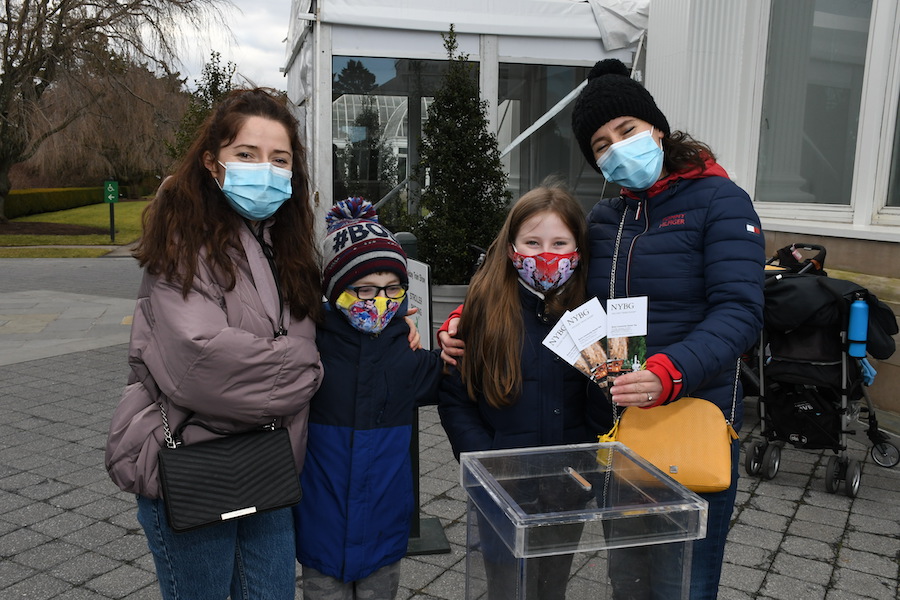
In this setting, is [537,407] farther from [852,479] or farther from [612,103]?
[852,479]

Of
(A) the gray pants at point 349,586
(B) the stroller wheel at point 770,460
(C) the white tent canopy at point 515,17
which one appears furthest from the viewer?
(C) the white tent canopy at point 515,17

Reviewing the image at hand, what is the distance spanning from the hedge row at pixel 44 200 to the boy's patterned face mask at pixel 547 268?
31.4m

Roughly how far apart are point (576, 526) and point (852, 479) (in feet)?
11.6

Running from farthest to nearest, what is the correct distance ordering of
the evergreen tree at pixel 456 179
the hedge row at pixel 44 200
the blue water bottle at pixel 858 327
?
the hedge row at pixel 44 200
the evergreen tree at pixel 456 179
the blue water bottle at pixel 858 327

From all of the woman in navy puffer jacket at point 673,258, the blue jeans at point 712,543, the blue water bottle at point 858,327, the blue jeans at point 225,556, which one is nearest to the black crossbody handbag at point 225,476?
the blue jeans at point 225,556

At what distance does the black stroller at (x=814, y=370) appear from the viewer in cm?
428

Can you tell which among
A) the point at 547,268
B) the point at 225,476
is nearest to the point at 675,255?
the point at 547,268

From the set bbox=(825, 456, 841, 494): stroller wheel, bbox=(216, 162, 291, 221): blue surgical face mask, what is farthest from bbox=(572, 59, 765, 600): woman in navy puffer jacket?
bbox=(825, 456, 841, 494): stroller wheel

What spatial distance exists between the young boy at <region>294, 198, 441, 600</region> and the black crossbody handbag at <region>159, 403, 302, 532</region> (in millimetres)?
192

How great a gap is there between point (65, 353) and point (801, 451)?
737cm

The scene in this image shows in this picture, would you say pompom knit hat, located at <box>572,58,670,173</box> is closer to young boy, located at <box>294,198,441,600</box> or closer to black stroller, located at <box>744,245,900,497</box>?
young boy, located at <box>294,198,441,600</box>

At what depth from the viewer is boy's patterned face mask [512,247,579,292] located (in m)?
2.12

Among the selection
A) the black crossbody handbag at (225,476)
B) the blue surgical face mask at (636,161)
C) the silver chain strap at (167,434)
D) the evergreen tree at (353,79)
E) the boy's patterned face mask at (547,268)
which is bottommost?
the black crossbody handbag at (225,476)

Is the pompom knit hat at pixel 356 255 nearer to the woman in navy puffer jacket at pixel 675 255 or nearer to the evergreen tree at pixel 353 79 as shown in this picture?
the woman in navy puffer jacket at pixel 675 255
